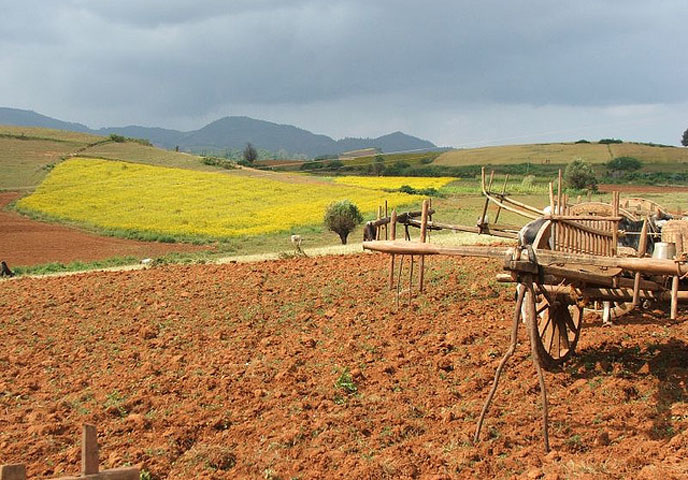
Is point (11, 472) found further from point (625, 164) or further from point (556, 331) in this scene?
point (625, 164)

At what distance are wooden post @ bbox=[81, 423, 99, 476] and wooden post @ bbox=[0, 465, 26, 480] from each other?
1.31 feet

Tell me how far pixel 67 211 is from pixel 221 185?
37.8ft

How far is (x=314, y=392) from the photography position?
25.5 ft

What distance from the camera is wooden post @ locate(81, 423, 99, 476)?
3.84m

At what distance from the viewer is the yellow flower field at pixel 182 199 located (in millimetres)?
34125

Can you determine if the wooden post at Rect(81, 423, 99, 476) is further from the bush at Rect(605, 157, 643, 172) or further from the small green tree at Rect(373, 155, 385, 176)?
the bush at Rect(605, 157, 643, 172)

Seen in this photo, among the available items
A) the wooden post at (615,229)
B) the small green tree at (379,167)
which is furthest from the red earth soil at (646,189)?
the wooden post at (615,229)

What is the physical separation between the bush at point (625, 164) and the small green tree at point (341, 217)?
4168cm

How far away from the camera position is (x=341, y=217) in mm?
25734

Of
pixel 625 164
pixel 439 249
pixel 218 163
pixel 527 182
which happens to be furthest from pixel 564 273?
pixel 625 164

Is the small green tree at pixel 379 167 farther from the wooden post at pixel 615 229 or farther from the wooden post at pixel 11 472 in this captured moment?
the wooden post at pixel 11 472

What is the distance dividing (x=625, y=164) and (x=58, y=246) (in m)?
49.5

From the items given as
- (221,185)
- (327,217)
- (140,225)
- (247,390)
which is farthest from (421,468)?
(221,185)

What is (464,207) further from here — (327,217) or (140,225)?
(140,225)
